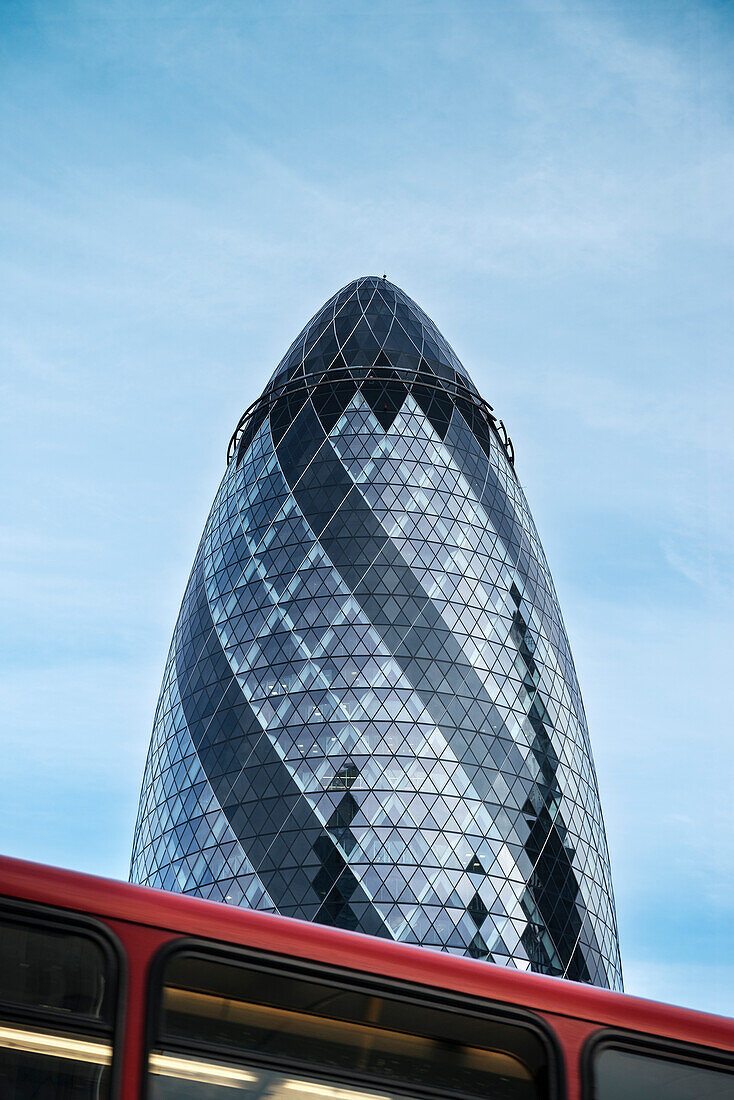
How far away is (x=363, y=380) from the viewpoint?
59781mm

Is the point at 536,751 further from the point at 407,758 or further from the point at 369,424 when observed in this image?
the point at 369,424

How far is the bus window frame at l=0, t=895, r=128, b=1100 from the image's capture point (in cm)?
441

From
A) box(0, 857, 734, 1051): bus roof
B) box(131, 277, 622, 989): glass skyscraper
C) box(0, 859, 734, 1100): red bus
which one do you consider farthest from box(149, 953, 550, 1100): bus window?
box(131, 277, 622, 989): glass skyscraper

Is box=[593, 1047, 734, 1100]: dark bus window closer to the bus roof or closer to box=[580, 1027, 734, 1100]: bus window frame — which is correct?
box=[580, 1027, 734, 1100]: bus window frame

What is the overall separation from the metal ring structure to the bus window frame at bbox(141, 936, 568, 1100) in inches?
2194

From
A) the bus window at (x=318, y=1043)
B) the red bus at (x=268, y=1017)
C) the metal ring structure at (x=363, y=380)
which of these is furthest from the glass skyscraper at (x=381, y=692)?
the bus window at (x=318, y=1043)

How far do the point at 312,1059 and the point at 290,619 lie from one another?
50.0 meters

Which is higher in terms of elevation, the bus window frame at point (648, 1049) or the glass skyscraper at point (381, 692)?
the glass skyscraper at point (381, 692)

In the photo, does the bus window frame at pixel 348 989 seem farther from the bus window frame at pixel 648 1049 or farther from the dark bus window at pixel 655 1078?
the dark bus window at pixel 655 1078

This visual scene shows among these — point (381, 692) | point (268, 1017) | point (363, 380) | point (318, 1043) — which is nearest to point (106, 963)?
point (268, 1017)

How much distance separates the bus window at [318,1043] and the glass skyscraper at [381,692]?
136 ft

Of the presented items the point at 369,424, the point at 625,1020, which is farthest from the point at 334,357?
the point at 625,1020

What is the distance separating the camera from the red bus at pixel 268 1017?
4469 millimetres

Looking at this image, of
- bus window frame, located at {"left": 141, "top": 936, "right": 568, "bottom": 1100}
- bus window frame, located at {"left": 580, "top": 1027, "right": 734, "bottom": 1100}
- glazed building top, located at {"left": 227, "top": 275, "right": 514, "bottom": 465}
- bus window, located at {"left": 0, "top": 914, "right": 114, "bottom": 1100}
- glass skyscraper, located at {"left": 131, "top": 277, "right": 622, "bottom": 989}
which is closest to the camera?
bus window, located at {"left": 0, "top": 914, "right": 114, "bottom": 1100}
